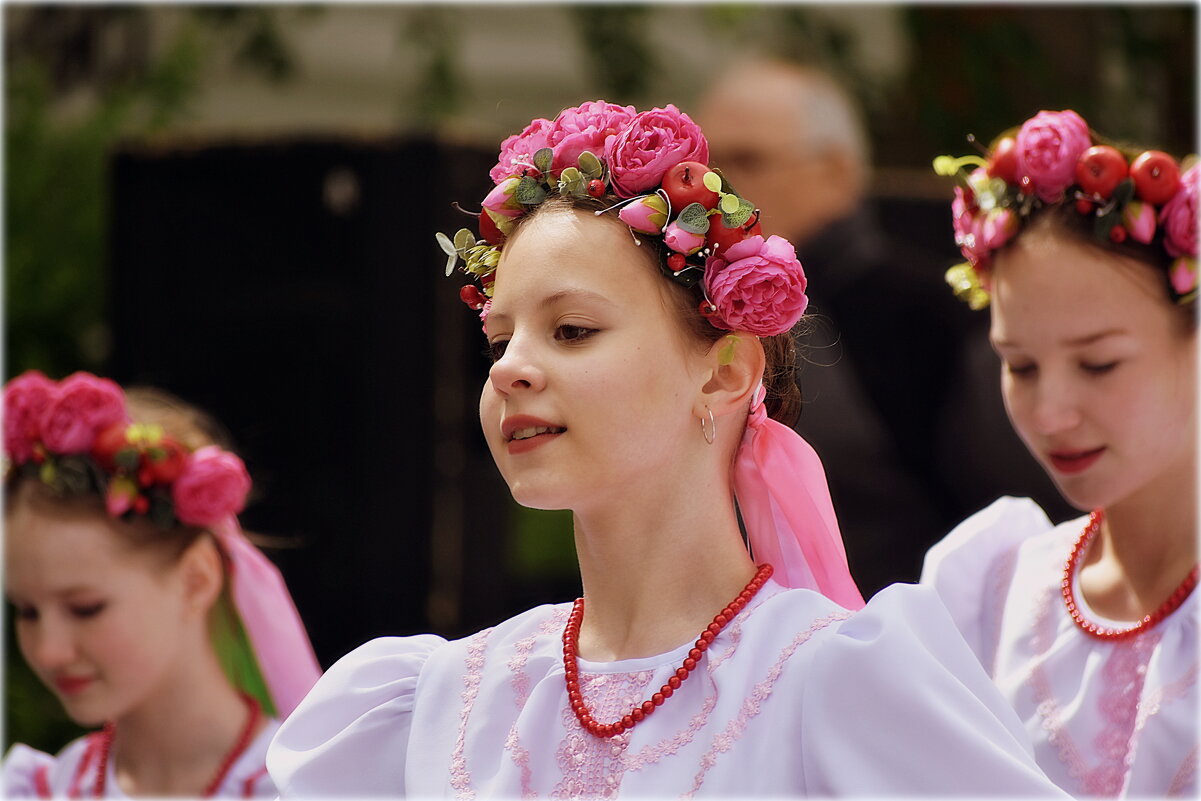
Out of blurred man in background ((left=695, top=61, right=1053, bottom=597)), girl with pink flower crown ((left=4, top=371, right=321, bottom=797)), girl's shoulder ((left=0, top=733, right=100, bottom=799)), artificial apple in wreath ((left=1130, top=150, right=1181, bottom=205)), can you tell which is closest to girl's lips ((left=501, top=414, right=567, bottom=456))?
artificial apple in wreath ((left=1130, top=150, right=1181, bottom=205))

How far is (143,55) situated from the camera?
6.12m

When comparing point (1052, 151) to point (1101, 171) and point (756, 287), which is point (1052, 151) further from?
point (756, 287)

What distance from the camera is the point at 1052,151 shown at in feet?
7.91

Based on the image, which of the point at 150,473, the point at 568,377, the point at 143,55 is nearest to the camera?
the point at 568,377

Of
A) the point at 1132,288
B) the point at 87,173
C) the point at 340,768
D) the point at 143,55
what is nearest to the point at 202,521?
the point at 340,768

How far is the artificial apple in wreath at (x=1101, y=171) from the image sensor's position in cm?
236

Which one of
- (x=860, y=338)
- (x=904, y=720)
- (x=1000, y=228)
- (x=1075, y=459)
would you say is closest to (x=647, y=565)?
(x=904, y=720)

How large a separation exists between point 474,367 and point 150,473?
4.95 ft

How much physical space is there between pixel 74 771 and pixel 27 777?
96mm

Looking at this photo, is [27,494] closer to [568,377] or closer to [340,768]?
[340,768]

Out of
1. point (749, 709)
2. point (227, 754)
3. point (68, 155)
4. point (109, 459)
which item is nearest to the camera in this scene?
point (749, 709)

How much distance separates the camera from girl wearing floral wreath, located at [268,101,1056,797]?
177 centimetres

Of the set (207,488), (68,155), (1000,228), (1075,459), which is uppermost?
(68,155)

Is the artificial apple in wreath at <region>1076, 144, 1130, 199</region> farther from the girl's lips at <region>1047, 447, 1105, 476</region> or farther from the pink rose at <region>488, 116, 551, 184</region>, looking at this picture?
the pink rose at <region>488, 116, 551, 184</region>
